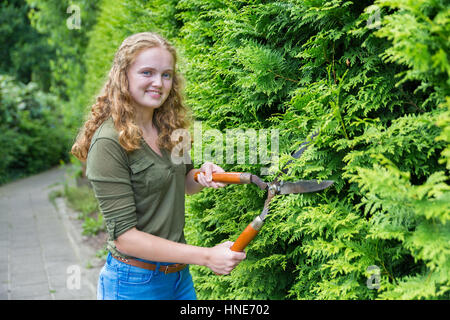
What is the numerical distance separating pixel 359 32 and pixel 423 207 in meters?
0.83

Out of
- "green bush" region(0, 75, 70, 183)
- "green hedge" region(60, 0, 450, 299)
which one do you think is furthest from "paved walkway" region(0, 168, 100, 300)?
"green hedge" region(60, 0, 450, 299)

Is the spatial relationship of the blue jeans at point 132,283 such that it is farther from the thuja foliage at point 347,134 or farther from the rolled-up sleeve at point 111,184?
the thuja foliage at point 347,134

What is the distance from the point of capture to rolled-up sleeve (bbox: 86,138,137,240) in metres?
1.92

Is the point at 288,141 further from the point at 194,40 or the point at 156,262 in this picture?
the point at 194,40

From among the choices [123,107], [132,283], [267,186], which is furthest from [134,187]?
[267,186]

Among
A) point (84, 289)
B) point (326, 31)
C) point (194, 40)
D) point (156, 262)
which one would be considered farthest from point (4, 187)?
point (326, 31)

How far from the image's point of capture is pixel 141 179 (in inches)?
80.8

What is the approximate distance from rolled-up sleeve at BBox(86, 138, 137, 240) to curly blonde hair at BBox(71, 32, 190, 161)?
0.08 m

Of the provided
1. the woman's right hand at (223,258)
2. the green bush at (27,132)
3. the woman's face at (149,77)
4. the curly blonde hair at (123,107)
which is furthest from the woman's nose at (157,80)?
the green bush at (27,132)

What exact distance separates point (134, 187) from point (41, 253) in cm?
469

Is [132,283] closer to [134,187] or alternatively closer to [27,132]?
[134,187]

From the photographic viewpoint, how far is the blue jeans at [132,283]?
7.09 ft
